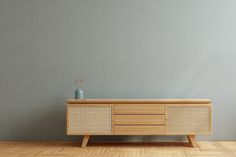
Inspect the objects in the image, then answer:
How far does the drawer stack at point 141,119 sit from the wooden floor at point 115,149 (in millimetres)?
198

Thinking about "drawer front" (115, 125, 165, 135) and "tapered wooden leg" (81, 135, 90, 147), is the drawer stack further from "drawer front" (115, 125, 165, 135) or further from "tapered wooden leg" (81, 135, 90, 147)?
"tapered wooden leg" (81, 135, 90, 147)

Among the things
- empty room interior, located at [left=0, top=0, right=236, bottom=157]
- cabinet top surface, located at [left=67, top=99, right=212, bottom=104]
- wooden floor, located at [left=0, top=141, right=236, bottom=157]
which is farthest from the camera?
empty room interior, located at [left=0, top=0, right=236, bottom=157]

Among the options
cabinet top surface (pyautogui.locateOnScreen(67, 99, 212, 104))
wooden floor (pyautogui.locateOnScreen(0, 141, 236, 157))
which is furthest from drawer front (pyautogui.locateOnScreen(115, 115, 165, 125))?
wooden floor (pyautogui.locateOnScreen(0, 141, 236, 157))

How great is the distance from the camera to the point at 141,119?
5.13 meters

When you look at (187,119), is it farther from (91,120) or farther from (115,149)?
(91,120)

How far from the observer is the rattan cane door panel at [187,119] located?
511cm

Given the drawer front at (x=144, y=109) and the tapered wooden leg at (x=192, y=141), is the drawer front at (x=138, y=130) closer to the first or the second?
the drawer front at (x=144, y=109)

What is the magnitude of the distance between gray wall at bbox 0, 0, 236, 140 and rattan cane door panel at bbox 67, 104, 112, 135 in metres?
0.46

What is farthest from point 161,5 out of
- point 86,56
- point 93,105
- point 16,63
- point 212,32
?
point 16,63

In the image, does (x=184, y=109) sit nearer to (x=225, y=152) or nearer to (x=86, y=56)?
(x=225, y=152)

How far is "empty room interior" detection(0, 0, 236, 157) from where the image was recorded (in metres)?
5.54

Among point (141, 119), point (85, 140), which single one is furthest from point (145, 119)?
point (85, 140)

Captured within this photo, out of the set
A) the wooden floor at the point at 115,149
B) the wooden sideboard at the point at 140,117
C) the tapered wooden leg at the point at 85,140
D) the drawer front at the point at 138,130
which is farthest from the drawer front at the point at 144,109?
the tapered wooden leg at the point at 85,140

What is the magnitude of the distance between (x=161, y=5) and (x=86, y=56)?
3.80 feet
